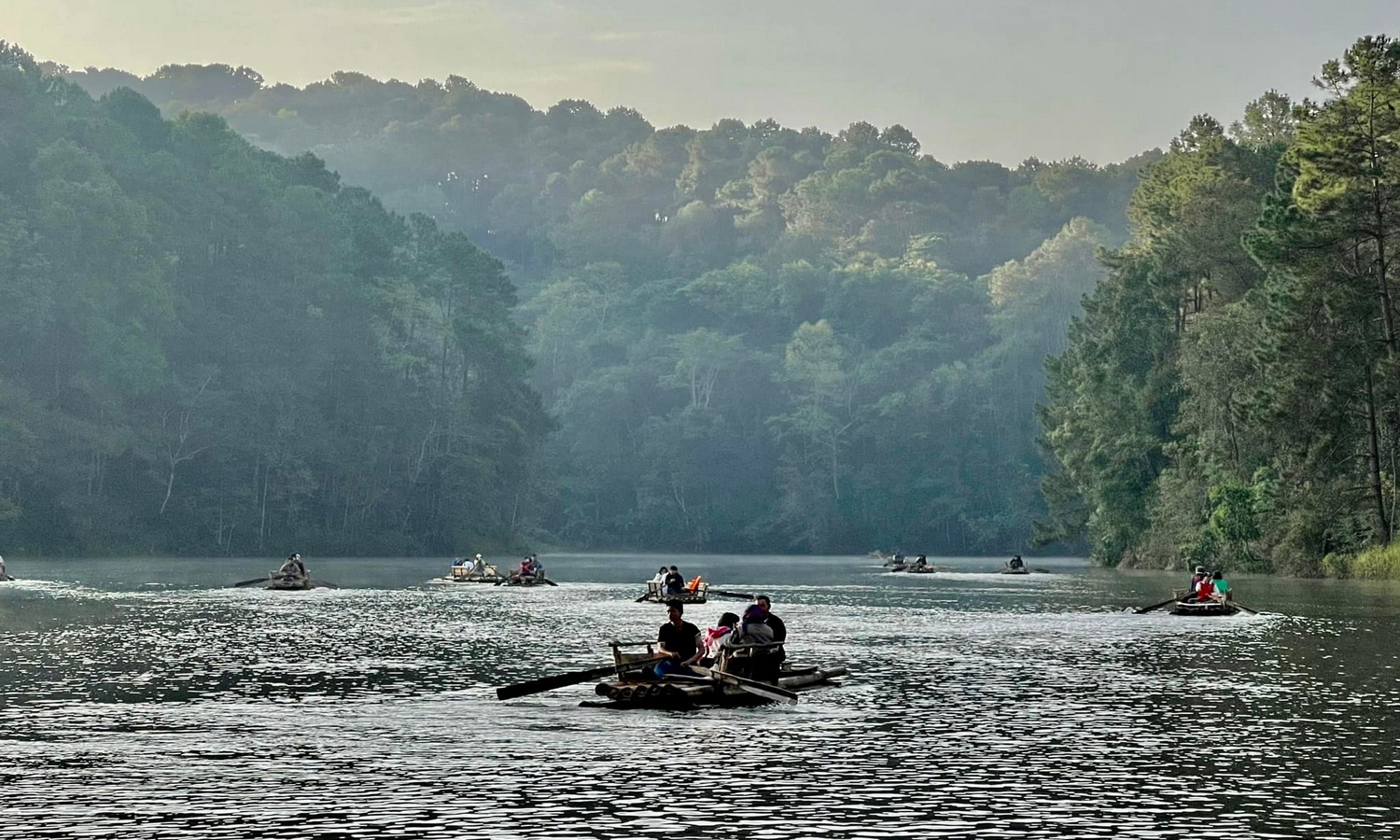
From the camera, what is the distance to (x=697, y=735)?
27156 mm

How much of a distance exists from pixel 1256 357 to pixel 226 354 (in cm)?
8016

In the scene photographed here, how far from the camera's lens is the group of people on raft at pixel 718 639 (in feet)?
103

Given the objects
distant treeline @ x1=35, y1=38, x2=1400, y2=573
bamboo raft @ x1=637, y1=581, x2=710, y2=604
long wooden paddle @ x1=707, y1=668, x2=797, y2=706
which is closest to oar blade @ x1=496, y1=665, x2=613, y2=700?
long wooden paddle @ x1=707, y1=668, x2=797, y2=706

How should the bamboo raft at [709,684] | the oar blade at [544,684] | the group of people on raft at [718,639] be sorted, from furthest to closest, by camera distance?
the group of people on raft at [718,639] → the oar blade at [544,684] → the bamboo raft at [709,684]

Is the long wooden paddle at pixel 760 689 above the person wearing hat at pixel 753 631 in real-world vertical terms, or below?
below

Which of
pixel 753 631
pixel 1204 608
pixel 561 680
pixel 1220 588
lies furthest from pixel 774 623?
pixel 1220 588

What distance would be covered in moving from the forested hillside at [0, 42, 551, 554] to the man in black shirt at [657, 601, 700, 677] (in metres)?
88.3

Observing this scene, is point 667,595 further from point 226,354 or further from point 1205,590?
point 226,354

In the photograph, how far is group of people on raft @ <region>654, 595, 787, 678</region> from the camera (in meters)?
31.2

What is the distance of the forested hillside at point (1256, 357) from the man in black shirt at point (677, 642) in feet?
178

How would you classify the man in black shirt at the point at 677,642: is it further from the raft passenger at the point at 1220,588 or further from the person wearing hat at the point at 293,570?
the person wearing hat at the point at 293,570

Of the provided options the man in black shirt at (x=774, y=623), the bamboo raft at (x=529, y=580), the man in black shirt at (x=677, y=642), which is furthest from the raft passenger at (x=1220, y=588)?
the bamboo raft at (x=529, y=580)

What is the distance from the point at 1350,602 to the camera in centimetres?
6234

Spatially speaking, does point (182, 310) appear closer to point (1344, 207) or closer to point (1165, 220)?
point (1165, 220)
